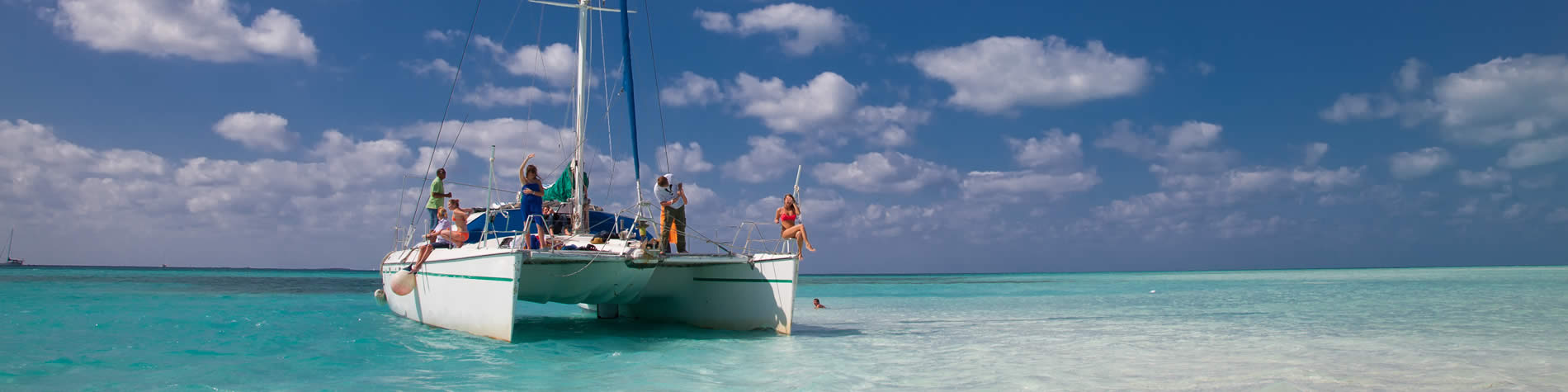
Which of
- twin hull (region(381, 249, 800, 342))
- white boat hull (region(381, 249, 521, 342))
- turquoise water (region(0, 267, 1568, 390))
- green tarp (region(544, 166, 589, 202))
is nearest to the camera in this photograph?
turquoise water (region(0, 267, 1568, 390))

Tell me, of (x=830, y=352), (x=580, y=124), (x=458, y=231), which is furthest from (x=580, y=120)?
(x=830, y=352)

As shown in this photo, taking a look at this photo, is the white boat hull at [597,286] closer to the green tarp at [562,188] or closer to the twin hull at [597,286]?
the twin hull at [597,286]

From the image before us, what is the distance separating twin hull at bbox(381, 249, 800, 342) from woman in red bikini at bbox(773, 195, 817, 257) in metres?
0.34

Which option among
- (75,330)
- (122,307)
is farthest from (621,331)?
(122,307)

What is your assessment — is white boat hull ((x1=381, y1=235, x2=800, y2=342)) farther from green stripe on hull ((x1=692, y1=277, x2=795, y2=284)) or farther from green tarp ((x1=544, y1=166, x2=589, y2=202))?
→ green tarp ((x1=544, y1=166, x2=589, y2=202))

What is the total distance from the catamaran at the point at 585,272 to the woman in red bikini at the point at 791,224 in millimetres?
175

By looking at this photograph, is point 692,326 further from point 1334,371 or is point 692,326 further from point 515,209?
point 1334,371

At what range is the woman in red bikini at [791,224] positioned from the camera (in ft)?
33.9

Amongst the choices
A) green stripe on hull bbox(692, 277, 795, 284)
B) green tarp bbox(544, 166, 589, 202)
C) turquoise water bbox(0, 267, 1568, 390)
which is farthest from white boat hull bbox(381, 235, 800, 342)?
green tarp bbox(544, 166, 589, 202)

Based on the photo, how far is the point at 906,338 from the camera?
10773mm

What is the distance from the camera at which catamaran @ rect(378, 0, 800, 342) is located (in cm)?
918

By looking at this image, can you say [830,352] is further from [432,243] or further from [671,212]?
A: [432,243]

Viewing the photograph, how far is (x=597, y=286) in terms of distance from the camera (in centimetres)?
1044

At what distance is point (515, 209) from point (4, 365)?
5612mm
